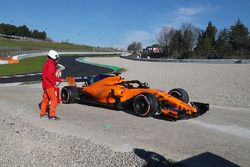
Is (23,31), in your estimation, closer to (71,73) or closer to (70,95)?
(71,73)

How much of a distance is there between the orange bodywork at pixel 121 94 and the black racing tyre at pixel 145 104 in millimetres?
272

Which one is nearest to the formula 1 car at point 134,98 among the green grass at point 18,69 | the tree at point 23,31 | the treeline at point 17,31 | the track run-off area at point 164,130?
the track run-off area at point 164,130

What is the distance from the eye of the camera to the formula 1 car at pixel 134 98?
9.00 m

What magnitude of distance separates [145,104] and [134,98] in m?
0.52

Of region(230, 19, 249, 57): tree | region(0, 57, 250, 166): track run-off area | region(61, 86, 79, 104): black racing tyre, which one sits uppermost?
region(230, 19, 249, 57): tree

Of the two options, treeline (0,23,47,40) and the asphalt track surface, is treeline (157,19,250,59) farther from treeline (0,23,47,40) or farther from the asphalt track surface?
treeline (0,23,47,40)

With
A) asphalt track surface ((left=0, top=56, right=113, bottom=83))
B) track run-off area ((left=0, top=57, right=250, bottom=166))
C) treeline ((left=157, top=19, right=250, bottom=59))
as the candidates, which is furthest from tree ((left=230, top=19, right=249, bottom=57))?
track run-off area ((left=0, top=57, right=250, bottom=166))

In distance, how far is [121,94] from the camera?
9984 millimetres

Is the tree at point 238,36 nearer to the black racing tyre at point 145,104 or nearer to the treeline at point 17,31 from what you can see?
Answer: the black racing tyre at point 145,104

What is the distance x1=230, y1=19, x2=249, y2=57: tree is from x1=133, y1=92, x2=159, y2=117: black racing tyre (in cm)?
7704

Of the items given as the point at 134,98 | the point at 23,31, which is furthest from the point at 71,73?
the point at 23,31

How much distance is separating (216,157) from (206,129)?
6.77 feet

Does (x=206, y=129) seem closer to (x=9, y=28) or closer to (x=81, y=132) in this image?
(x=81, y=132)

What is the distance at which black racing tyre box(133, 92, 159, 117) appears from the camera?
8922 millimetres
